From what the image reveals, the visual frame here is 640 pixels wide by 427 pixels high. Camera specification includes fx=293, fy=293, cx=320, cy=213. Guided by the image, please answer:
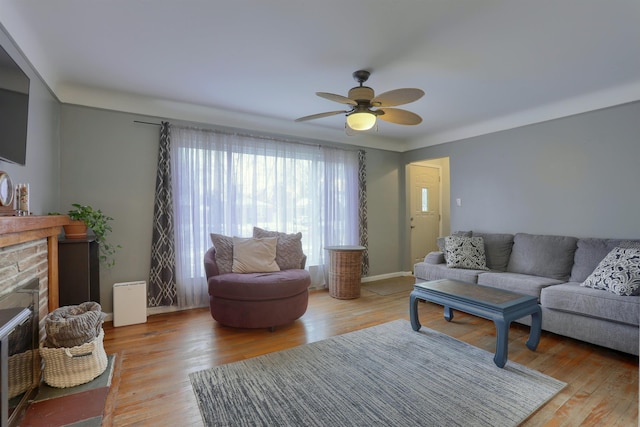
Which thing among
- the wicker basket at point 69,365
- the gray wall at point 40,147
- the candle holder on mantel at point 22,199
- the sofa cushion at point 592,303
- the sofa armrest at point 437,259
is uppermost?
the gray wall at point 40,147

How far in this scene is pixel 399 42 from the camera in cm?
223

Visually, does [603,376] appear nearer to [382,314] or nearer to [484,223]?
[382,314]

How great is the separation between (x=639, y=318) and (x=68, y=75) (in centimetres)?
523

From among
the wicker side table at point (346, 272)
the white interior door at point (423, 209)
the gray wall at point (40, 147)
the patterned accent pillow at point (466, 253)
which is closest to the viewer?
the gray wall at point (40, 147)

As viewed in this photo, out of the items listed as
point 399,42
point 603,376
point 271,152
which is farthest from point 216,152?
point 603,376

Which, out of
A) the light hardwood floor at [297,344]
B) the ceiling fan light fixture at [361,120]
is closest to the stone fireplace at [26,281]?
the light hardwood floor at [297,344]

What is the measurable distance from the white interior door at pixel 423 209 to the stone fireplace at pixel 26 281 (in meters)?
5.02

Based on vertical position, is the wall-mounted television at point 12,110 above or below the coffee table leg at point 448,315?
above

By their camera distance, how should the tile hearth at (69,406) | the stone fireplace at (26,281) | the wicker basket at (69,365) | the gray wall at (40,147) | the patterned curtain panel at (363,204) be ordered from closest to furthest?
the stone fireplace at (26,281)
the tile hearth at (69,406)
the wicker basket at (69,365)
the gray wall at (40,147)
the patterned curtain panel at (363,204)

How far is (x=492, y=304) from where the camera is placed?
90.7 inches

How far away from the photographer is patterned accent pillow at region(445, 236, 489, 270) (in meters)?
3.72

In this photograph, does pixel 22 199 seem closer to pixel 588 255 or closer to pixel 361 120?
pixel 361 120

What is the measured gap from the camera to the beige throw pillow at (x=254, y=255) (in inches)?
130

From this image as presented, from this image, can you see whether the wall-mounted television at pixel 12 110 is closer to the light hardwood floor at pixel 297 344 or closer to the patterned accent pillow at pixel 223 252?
the light hardwood floor at pixel 297 344
